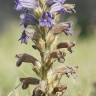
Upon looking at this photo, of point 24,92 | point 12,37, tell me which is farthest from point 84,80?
point 12,37

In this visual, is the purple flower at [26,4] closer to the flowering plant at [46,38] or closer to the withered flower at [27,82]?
the flowering plant at [46,38]

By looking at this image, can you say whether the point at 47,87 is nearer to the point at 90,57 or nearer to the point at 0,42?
the point at 90,57

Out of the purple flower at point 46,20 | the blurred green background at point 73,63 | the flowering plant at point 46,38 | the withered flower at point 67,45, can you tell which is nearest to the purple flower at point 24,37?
the flowering plant at point 46,38

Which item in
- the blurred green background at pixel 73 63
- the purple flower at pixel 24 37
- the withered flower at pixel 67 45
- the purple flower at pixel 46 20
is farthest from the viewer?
the blurred green background at pixel 73 63

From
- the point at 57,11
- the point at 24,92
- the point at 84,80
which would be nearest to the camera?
the point at 57,11

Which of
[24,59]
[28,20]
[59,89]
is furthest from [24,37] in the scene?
[59,89]

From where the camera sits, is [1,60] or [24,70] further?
[1,60]

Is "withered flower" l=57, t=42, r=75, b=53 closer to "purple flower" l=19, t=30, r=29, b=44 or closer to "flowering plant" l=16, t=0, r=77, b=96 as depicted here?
"flowering plant" l=16, t=0, r=77, b=96
